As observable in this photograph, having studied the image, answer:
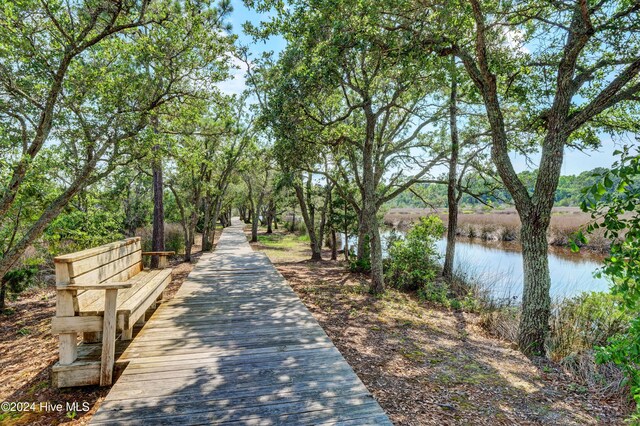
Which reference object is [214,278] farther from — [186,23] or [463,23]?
[463,23]

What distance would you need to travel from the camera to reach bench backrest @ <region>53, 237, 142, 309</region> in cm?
300

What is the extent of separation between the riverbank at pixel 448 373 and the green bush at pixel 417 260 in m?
1.75

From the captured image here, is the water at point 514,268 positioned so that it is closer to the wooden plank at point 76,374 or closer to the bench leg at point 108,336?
the bench leg at point 108,336

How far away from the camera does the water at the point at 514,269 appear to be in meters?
8.91

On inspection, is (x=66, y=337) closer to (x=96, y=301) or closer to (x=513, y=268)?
(x=96, y=301)

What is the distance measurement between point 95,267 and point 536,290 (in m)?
Result: 5.88

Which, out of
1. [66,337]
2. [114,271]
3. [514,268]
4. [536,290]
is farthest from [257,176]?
[66,337]

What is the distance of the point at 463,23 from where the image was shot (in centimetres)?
516

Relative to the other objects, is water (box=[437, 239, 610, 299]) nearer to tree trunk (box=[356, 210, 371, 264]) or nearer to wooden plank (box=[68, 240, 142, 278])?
tree trunk (box=[356, 210, 371, 264])

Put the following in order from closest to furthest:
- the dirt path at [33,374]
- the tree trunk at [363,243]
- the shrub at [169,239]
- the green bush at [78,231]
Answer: the dirt path at [33,374] < the green bush at [78,231] < the tree trunk at [363,243] < the shrub at [169,239]

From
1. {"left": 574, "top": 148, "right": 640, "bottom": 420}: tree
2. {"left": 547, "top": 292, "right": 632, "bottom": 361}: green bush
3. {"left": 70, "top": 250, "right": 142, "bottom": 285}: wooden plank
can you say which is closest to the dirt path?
{"left": 70, "top": 250, "right": 142, "bottom": 285}: wooden plank

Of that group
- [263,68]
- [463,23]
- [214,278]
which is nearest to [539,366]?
[463,23]

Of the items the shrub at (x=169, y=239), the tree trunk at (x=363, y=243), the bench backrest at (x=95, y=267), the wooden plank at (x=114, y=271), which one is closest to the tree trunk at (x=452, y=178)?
the tree trunk at (x=363, y=243)

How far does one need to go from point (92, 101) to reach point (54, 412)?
17.0 ft
